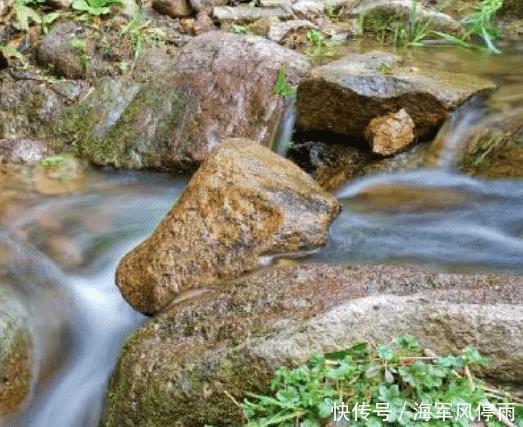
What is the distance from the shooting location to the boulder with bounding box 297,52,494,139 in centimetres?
488

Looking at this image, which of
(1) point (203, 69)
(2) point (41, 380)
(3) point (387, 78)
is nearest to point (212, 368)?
(2) point (41, 380)

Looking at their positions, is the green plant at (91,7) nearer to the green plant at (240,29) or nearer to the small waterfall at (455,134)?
the green plant at (240,29)

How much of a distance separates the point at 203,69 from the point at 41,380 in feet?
11.4

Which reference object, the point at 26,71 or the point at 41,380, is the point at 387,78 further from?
the point at 26,71

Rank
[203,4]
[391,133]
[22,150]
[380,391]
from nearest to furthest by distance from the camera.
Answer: [380,391], [391,133], [22,150], [203,4]

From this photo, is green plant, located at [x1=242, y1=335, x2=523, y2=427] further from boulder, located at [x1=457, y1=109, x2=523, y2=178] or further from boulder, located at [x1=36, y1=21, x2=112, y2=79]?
boulder, located at [x1=36, y1=21, x2=112, y2=79]

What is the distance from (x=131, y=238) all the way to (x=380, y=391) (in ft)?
9.18

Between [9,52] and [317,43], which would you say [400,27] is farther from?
[9,52]

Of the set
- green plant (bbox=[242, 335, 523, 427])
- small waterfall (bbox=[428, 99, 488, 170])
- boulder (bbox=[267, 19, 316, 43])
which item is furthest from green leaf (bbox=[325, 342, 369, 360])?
boulder (bbox=[267, 19, 316, 43])

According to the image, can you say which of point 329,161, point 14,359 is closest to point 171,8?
point 329,161

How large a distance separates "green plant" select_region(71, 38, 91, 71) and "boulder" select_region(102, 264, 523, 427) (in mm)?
4308

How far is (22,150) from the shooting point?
6098 mm

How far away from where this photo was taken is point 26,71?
667 cm

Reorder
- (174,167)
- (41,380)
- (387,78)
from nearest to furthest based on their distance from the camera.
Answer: (41,380), (387,78), (174,167)
